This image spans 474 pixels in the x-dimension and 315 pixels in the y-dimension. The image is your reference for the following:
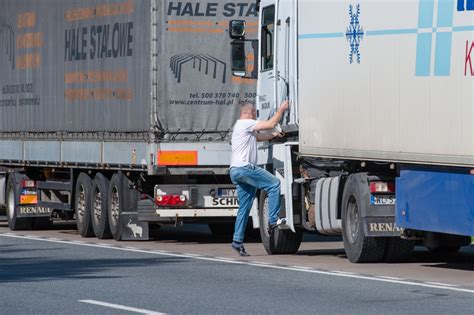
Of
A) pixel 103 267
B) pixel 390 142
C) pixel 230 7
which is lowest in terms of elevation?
pixel 103 267

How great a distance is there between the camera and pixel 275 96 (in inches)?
838

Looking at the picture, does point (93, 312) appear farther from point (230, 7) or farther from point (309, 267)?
point (230, 7)

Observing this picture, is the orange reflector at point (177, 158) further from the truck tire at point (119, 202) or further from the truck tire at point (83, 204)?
the truck tire at point (83, 204)

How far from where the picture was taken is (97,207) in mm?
24906

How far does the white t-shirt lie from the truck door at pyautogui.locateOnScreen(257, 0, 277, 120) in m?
0.94

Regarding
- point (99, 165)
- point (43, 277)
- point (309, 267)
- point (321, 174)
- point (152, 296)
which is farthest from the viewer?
point (99, 165)

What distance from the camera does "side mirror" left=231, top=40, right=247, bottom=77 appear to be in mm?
21641

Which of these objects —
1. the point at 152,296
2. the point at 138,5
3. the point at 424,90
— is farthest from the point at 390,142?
the point at 138,5

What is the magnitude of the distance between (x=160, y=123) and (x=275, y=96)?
2.46 m

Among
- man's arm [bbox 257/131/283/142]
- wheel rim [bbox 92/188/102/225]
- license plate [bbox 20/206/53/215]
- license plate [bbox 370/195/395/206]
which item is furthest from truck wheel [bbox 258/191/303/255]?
license plate [bbox 20/206/53/215]

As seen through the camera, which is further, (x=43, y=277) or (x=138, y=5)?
(x=138, y=5)

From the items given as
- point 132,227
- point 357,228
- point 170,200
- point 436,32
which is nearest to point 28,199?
point 132,227

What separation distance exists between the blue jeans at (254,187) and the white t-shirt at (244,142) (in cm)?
10

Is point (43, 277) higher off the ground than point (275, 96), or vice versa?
point (275, 96)
